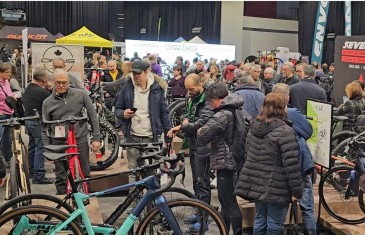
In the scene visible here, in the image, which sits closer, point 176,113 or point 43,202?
point 43,202

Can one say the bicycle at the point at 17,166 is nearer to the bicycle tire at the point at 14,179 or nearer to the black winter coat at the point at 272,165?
the bicycle tire at the point at 14,179

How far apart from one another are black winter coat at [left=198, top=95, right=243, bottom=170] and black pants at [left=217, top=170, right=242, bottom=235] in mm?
76

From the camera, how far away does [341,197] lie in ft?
14.8

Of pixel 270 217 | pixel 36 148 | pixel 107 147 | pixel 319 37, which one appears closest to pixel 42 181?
pixel 36 148

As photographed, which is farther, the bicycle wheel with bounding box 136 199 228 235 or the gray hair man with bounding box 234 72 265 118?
the gray hair man with bounding box 234 72 265 118

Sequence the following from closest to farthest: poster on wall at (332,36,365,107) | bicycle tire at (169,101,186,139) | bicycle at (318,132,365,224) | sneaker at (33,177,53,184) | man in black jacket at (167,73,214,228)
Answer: man in black jacket at (167,73,214,228)
bicycle at (318,132,365,224)
sneaker at (33,177,53,184)
poster on wall at (332,36,365,107)
bicycle tire at (169,101,186,139)

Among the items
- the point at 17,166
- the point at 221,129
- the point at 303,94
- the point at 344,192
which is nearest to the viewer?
the point at 221,129

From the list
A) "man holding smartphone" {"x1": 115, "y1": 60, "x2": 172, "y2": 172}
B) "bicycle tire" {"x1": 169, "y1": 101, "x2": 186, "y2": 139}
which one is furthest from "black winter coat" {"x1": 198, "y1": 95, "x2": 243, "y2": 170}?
"bicycle tire" {"x1": 169, "y1": 101, "x2": 186, "y2": 139}

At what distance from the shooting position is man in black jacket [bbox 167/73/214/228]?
4.18m

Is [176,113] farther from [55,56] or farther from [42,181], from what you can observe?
[42,181]

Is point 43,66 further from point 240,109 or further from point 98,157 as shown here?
point 240,109

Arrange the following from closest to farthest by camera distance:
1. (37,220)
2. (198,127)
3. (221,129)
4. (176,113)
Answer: (37,220) < (221,129) < (198,127) < (176,113)

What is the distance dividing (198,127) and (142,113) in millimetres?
523

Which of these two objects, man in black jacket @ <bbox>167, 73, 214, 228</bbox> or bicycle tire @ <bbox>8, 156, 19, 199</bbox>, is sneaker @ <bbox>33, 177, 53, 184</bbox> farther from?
man in black jacket @ <bbox>167, 73, 214, 228</bbox>
